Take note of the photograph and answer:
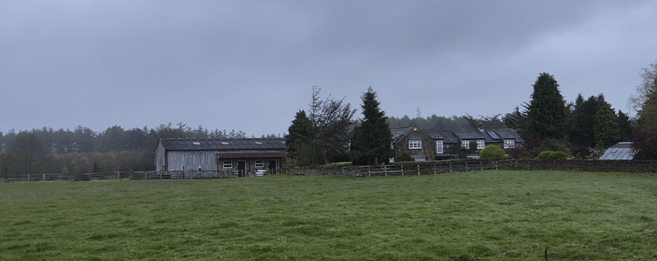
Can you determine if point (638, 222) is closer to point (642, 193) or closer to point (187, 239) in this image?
point (642, 193)

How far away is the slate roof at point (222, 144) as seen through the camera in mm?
55938

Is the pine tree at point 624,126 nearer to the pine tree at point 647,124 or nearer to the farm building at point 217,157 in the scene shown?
the pine tree at point 647,124

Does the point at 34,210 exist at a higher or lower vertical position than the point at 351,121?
lower

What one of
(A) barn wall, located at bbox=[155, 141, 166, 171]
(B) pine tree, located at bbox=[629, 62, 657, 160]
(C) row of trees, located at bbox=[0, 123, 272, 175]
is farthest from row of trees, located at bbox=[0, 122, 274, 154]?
(B) pine tree, located at bbox=[629, 62, 657, 160]

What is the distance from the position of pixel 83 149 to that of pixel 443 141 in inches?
4392

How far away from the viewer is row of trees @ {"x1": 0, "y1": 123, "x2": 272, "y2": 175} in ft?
243

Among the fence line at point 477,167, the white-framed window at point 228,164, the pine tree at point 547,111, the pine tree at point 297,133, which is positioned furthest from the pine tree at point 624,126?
the white-framed window at point 228,164

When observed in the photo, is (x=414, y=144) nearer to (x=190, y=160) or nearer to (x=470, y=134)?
(x=470, y=134)

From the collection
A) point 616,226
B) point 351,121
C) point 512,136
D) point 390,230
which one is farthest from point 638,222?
point 512,136

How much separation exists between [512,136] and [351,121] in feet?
93.2

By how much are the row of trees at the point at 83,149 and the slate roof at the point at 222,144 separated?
22977 millimetres

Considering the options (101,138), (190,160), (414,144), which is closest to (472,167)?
(414,144)

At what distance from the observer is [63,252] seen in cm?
949

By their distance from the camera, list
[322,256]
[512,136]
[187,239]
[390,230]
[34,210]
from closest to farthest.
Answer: [322,256], [187,239], [390,230], [34,210], [512,136]
